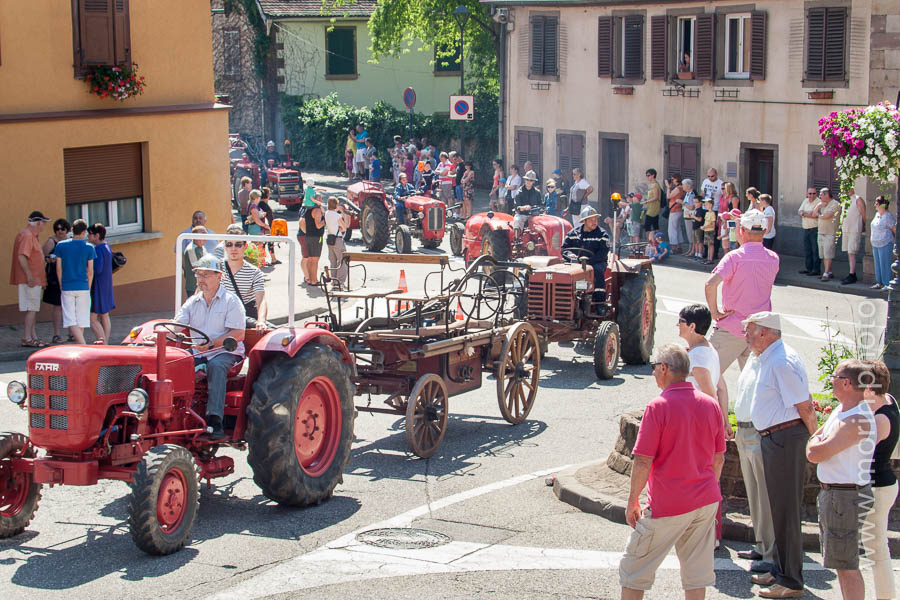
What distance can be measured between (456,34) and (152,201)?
70.3ft

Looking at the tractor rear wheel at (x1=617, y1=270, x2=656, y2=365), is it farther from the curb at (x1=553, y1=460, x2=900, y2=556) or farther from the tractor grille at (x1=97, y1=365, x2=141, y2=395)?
the tractor grille at (x1=97, y1=365, x2=141, y2=395)

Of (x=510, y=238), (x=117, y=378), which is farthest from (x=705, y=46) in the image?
(x=117, y=378)

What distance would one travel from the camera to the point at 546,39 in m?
33.6

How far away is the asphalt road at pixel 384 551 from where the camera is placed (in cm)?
802

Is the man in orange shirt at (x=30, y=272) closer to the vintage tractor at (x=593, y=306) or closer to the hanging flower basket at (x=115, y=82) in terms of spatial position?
the hanging flower basket at (x=115, y=82)

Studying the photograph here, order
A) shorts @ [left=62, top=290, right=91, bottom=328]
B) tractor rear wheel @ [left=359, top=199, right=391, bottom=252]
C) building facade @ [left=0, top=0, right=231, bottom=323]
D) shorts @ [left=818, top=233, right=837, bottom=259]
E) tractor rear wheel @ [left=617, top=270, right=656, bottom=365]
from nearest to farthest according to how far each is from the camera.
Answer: tractor rear wheel @ [left=617, top=270, right=656, bottom=365]
shorts @ [left=62, top=290, right=91, bottom=328]
building facade @ [left=0, top=0, right=231, bottom=323]
shorts @ [left=818, top=233, right=837, bottom=259]
tractor rear wheel @ [left=359, top=199, right=391, bottom=252]

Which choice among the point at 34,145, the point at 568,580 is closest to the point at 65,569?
the point at 568,580

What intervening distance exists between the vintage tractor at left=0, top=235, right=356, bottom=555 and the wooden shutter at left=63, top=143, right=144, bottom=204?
977 centimetres

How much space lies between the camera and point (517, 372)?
1278 centimetres

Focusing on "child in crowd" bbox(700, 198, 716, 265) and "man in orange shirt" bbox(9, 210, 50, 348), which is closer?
"man in orange shirt" bbox(9, 210, 50, 348)

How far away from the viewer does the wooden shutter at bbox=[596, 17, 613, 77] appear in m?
31.4

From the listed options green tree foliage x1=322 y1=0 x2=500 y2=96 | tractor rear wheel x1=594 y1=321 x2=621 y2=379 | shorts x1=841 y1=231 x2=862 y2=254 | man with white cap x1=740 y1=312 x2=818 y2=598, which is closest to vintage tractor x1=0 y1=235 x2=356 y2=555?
man with white cap x1=740 y1=312 x2=818 y2=598

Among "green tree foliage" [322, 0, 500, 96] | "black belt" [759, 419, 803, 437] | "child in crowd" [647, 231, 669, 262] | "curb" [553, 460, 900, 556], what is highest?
"green tree foliage" [322, 0, 500, 96]

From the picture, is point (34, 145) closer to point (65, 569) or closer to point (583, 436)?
point (583, 436)
